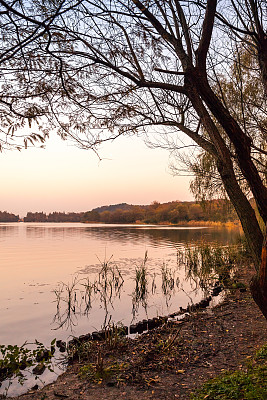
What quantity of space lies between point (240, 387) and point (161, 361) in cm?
174

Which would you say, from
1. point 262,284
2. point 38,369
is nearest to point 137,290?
point 38,369

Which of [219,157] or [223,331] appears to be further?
[223,331]

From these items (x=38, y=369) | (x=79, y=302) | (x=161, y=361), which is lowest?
(x=79, y=302)

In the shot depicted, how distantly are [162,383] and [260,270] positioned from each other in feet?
6.98

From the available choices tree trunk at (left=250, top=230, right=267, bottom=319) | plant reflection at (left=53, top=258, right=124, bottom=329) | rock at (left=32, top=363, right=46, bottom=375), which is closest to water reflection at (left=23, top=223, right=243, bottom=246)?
plant reflection at (left=53, top=258, right=124, bottom=329)

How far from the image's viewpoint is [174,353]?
4.71m

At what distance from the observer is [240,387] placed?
116 inches

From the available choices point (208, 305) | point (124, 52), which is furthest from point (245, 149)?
point (208, 305)

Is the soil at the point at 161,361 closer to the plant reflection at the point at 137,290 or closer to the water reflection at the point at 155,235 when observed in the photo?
the plant reflection at the point at 137,290

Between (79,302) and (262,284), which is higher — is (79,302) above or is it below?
below

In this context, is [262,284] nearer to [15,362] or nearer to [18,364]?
[18,364]

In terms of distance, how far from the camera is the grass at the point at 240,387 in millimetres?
2714

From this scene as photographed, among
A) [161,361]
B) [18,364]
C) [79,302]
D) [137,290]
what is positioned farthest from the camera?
[137,290]

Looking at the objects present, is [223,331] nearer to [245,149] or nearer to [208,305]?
[208,305]
